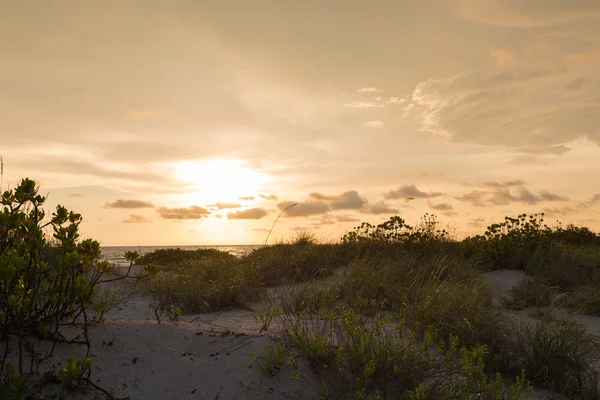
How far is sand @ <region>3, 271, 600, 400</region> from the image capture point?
3.43 metres

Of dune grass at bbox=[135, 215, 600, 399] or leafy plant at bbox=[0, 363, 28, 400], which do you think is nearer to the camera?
leafy plant at bbox=[0, 363, 28, 400]

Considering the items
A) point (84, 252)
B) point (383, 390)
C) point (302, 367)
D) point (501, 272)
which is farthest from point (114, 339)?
point (501, 272)

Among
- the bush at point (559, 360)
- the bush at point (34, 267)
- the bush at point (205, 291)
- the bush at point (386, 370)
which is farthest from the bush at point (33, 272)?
the bush at point (559, 360)

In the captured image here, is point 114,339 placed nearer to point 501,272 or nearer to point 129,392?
point 129,392

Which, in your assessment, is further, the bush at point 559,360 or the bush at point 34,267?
the bush at point 559,360

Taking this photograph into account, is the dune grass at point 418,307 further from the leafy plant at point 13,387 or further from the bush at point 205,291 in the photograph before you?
the leafy plant at point 13,387

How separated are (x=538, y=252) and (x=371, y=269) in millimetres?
4878

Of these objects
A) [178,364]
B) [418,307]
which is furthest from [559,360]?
[178,364]

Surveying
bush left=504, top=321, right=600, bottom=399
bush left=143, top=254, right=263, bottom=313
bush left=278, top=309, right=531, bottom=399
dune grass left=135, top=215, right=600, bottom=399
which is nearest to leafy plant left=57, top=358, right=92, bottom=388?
dune grass left=135, top=215, right=600, bottom=399

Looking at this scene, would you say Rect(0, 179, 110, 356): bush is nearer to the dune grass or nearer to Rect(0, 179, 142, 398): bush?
Rect(0, 179, 142, 398): bush

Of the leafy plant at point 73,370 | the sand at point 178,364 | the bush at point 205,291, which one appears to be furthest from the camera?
the bush at point 205,291

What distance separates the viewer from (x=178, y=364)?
3766mm

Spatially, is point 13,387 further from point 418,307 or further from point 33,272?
point 418,307

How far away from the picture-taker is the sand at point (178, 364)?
3434mm
